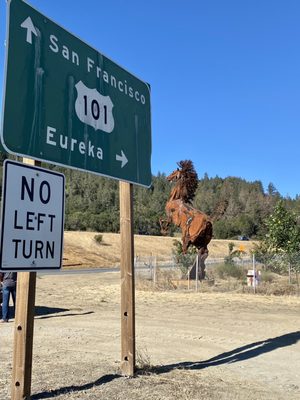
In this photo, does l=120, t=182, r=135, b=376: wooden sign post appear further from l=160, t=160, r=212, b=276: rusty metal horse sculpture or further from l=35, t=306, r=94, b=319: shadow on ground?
l=160, t=160, r=212, b=276: rusty metal horse sculpture

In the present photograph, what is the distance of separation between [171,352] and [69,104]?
14.9 feet

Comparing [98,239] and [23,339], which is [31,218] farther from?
[98,239]

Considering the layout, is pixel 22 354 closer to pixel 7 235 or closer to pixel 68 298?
pixel 7 235

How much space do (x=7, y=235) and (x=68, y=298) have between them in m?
14.5

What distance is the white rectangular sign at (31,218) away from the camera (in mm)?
3855

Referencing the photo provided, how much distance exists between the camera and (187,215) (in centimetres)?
2334

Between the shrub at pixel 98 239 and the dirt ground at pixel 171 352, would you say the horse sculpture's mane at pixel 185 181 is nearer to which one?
the dirt ground at pixel 171 352

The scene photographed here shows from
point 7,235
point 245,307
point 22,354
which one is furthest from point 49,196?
point 245,307

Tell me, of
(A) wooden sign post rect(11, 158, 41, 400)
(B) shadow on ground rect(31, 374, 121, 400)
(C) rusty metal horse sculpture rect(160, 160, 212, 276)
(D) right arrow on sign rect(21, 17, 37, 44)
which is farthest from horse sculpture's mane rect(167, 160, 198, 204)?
(A) wooden sign post rect(11, 158, 41, 400)

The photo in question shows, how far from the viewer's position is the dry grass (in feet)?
172

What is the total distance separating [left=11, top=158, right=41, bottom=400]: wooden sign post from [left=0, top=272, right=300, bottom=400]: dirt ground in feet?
2.87

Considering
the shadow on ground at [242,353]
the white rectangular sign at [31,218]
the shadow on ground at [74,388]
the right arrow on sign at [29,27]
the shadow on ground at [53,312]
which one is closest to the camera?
the white rectangular sign at [31,218]

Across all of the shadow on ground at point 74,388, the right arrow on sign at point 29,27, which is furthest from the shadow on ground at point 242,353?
the right arrow on sign at point 29,27

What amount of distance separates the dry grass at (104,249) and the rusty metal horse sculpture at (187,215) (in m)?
22.2
